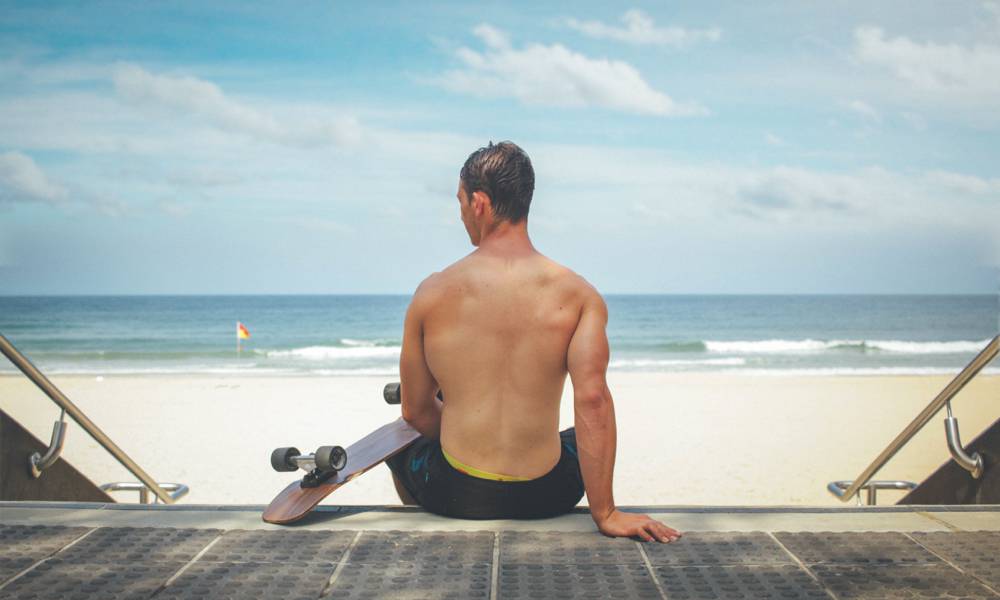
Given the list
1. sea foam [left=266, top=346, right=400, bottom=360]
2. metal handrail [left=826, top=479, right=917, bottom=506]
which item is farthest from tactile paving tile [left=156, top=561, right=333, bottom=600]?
sea foam [left=266, top=346, right=400, bottom=360]

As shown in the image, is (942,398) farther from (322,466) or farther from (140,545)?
(140,545)

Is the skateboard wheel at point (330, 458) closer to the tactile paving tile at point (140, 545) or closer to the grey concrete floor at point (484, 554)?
the grey concrete floor at point (484, 554)

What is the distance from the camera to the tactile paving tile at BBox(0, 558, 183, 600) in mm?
2504

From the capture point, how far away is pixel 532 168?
10.3 ft

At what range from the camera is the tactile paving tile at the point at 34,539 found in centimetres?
287

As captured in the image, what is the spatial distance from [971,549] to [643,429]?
9.24m

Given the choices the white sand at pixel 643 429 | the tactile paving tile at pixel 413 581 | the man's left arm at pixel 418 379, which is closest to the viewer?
the tactile paving tile at pixel 413 581

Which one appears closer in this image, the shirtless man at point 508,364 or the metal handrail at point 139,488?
the shirtless man at point 508,364

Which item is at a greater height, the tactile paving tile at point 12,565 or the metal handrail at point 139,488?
the tactile paving tile at point 12,565

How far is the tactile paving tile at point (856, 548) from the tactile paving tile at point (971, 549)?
61mm

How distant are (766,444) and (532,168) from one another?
8750mm

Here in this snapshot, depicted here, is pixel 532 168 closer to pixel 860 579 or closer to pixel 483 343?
pixel 483 343

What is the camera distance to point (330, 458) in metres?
3.19

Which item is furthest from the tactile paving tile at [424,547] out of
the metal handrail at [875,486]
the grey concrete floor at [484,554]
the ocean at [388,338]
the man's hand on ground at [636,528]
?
the ocean at [388,338]
